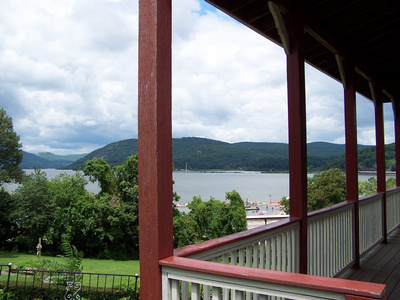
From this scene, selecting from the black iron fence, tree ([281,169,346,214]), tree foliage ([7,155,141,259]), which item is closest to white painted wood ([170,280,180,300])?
the black iron fence

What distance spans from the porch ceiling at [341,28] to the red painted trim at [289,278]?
2.02 metres

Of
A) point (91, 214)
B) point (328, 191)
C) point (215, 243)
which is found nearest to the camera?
point (215, 243)

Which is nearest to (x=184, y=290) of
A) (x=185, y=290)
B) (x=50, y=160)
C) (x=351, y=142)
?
(x=185, y=290)

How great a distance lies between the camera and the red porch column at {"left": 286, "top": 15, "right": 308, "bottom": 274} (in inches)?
114

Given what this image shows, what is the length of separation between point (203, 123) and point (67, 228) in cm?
7731

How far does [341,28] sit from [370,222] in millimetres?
2918

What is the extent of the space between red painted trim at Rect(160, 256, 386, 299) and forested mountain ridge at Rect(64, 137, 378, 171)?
45010mm

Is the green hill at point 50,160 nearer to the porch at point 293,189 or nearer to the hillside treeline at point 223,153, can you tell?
the hillside treeline at point 223,153

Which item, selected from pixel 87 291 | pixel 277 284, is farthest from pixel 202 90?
pixel 277 284

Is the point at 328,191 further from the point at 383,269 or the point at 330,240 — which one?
the point at 330,240

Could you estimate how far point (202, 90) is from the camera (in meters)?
94.9

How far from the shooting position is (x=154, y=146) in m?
1.50

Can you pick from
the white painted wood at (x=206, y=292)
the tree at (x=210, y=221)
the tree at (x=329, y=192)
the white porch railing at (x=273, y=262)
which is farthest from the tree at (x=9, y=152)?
the white painted wood at (x=206, y=292)

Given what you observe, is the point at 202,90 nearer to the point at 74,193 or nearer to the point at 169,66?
the point at 74,193
